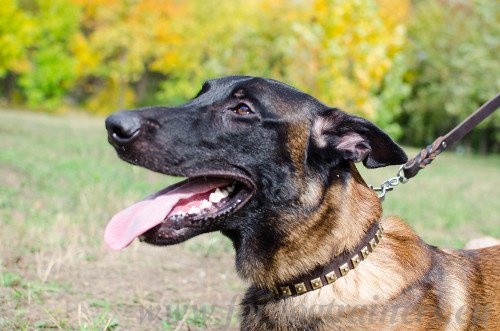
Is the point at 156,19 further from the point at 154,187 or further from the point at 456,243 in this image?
the point at 456,243

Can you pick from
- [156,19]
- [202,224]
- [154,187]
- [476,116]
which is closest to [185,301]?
[202,224]

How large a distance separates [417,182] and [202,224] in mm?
12879

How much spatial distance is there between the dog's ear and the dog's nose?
0.90 metres

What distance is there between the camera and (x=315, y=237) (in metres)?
2.92

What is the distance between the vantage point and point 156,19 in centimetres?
3725

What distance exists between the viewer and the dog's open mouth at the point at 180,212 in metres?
2.90

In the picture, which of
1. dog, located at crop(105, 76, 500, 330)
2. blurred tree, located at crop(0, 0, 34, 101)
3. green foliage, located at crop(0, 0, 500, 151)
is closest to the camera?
dog, located at crop(105, 76, 500, 330)

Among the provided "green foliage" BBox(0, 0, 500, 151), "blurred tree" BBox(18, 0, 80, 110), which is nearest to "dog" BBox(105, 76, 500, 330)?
"green foliage" BBox(0, 0, 500, 151)

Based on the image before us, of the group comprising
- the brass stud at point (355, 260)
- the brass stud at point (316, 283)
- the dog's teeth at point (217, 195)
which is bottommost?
the brass stud at point (316, 283)

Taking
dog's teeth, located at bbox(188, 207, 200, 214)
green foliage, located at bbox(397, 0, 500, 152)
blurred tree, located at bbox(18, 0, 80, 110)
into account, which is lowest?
blurred tree, located at bbox(18, 0, 80, 110)

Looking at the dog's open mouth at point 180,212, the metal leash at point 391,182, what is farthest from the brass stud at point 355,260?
the metal leash at point 391,182

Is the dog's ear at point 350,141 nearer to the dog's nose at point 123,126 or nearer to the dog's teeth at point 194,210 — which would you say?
the dog's teeth at point 194,210

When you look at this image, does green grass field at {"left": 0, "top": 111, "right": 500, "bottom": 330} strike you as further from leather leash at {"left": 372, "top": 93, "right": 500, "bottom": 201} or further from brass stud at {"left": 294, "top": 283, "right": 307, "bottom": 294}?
leather leash at {"left": 372, "top": 93, "right": 500, "bottom": 201}

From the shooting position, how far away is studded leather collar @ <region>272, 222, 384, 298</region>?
2.92 m
